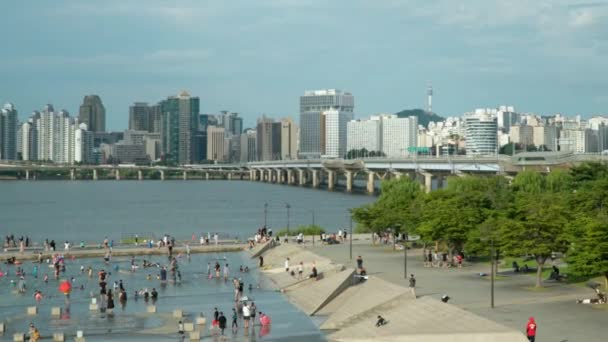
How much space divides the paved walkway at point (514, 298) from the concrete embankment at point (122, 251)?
14.9 meters

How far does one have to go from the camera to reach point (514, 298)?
109ft

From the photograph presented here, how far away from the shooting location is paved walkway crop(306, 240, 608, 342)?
2795 cm

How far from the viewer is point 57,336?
30125 mm

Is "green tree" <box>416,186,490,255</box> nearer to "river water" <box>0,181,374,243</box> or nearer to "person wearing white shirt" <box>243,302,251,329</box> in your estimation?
"person wearing white shirt" <box>243,302,251,329</box>

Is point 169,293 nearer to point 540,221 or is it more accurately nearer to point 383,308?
point 383,308

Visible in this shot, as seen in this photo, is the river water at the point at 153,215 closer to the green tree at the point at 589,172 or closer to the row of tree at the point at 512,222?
the green tree at the point at 589,172

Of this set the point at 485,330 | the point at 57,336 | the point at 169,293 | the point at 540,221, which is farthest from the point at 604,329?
the point at 169,293

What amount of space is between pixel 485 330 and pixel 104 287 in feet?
58.3

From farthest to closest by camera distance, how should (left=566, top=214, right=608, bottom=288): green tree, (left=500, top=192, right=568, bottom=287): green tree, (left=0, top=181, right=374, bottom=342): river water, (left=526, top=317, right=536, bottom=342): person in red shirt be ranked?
(left=500, top=192, right=568, bottom=287): green tree
(left=0, top=181, right=374, bottom=342): river water
(left=566, top=214, right=608, bottom=288): green tree
(left=526, top=317, right=536, bottom=342): person in red shirt

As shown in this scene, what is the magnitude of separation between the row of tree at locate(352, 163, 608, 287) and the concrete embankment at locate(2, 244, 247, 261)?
819 centimetres

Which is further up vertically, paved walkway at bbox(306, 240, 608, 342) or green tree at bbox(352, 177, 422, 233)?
green tree at bbox(352, 177, 422, 233)

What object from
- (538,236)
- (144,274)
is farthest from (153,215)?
(538,236)

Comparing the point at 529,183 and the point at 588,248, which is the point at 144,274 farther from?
the point at 529,183

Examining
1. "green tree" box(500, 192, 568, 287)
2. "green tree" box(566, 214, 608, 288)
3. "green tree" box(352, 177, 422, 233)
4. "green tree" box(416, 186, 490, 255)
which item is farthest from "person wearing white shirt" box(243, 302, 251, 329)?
"green tree" box(352, 177, 422, 233)
